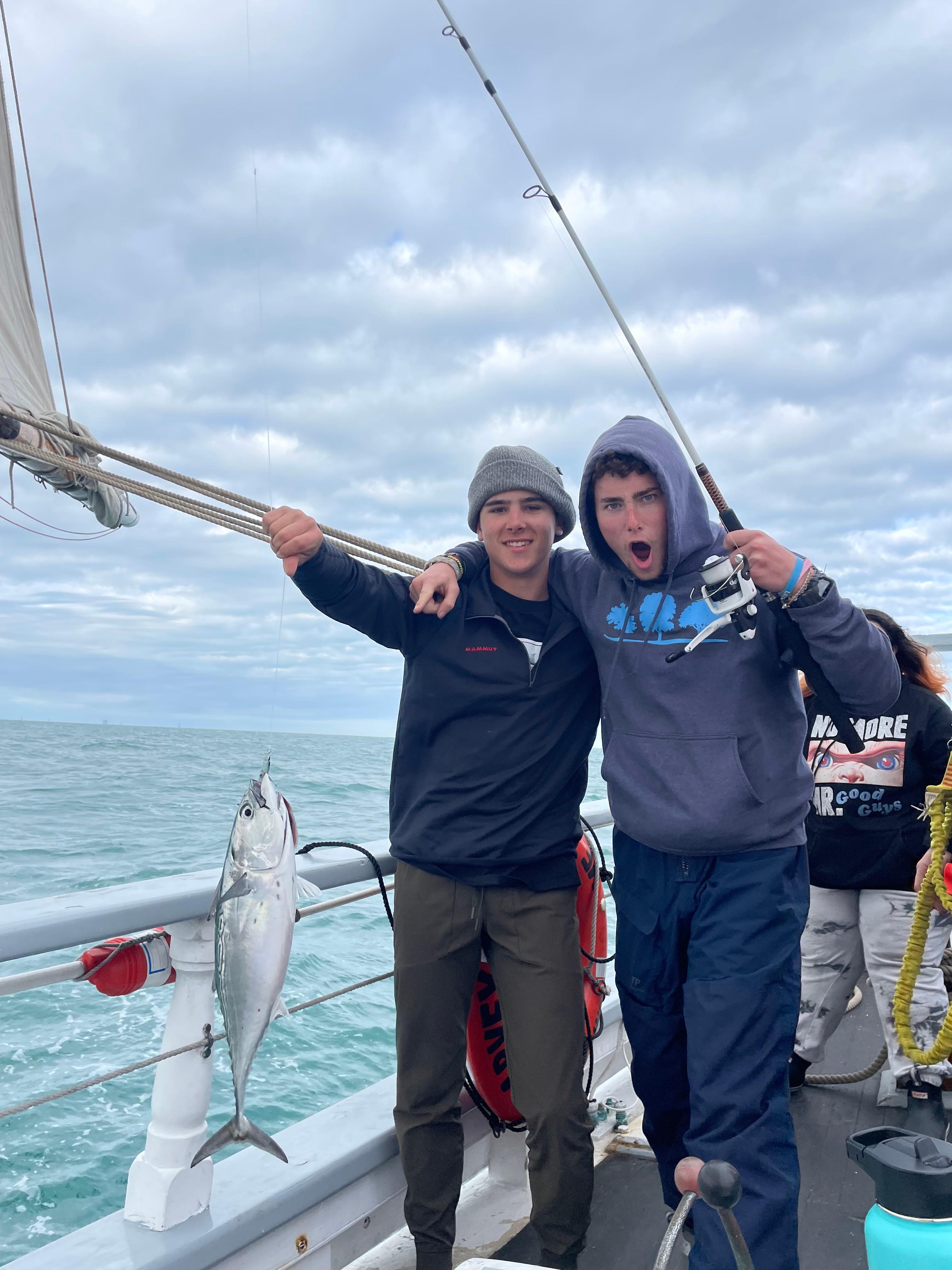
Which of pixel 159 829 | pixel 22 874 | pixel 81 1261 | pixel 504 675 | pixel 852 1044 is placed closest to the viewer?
pixel 81 1261

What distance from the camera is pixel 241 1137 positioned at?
1.67m

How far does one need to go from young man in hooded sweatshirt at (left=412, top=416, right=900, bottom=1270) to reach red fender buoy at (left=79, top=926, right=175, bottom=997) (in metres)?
0.94

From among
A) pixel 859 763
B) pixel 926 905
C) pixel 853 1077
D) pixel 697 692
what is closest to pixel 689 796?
pixel 697 692

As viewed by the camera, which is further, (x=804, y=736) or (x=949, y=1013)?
(x=804, y=736)

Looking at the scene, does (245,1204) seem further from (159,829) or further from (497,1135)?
(159,829)

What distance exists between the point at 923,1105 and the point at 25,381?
17.7 feet

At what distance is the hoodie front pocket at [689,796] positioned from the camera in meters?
1.88

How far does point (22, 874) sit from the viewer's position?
35.3ft

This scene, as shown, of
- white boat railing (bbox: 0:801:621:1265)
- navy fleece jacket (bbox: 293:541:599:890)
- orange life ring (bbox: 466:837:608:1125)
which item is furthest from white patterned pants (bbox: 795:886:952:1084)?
white boat railing (bbox: 0:801:621:1265)

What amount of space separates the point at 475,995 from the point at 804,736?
1.11m

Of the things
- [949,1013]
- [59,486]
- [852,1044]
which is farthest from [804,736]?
Result: [59,486]

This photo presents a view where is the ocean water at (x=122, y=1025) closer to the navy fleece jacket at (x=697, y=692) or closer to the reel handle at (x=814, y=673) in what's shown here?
the navy fleece jacket at (x=697, y=692)

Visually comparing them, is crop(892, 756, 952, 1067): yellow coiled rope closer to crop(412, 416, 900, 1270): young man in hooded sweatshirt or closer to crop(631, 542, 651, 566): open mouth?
crop(412, 416, 900, 1270): young man in hooded sweatshirt

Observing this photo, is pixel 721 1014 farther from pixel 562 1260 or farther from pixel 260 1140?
pixel 260 1140
